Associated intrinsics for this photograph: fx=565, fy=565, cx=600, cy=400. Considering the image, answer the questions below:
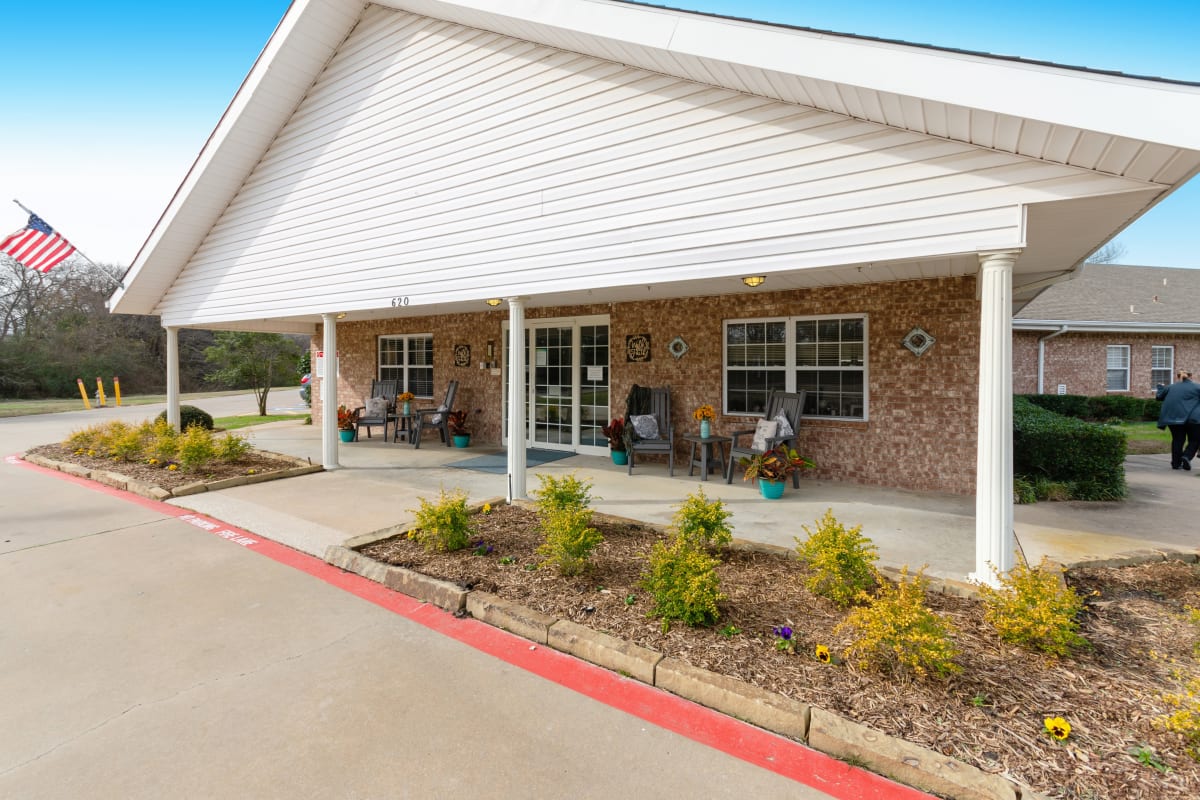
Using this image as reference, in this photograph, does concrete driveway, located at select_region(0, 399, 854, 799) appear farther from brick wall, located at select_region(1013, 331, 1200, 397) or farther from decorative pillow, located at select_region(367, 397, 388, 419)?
brick wall, located at select_region(1013, 331, 1200, 397)

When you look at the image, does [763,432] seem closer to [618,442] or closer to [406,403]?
[618,442]

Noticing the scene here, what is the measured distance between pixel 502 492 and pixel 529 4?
186 inches

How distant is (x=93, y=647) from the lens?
3092 mm

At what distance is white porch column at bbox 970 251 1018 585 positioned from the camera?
3.43 meters

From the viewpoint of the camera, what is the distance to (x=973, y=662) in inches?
104

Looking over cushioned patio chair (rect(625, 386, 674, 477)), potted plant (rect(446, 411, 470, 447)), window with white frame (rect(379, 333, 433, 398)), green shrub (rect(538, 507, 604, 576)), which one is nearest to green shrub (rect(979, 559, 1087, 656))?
green shrub (rect(538, 507, 604, 576))

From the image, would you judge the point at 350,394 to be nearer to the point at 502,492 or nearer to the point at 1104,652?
the point at 502,492

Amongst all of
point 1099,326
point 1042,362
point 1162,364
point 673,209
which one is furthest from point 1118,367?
point 673,209

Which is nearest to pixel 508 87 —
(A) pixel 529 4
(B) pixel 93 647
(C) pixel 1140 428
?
(A) pixel 529 4

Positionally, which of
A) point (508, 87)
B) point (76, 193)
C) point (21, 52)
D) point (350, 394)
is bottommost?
point (350, 394)

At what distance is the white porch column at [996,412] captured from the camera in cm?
343

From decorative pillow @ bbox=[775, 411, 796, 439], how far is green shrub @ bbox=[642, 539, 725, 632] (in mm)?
3485

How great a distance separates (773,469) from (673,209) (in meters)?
2.87

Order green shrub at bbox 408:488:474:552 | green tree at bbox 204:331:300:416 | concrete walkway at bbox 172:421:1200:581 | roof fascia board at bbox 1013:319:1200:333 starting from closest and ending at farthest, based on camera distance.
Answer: green shrub at bbox 408:488:474:552 < concrete walkway at bbox 172:421:1200:581 < roof fascia board at bbox 1013:319:1200:333 < green tree at bbox 204:331:300:416
